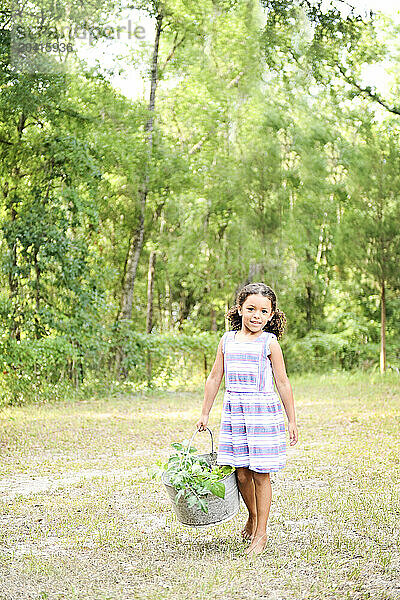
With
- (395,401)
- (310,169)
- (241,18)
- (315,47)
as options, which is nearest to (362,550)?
(395,401)

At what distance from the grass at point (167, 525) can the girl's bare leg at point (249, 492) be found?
0.37 ft

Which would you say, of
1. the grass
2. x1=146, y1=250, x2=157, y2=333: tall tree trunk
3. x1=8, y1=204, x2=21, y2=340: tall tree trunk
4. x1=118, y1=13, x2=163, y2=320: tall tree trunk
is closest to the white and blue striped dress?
the grass

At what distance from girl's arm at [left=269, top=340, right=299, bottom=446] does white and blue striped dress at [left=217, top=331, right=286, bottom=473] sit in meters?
0.04

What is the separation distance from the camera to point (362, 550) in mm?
4020

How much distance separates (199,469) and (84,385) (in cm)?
981

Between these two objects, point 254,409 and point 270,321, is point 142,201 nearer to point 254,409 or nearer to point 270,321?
point 270,321

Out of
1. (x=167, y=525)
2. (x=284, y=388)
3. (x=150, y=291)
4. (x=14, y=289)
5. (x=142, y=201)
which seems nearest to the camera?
(x=284, y=388)

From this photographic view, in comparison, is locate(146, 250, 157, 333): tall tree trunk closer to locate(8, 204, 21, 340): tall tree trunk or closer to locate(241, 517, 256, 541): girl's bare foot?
locate(8, 204, 21, 340): tall tree trunk

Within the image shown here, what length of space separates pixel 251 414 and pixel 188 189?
494 inches

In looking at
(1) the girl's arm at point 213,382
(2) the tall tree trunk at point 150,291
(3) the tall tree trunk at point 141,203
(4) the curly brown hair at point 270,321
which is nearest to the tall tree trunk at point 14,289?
(3) the tall tree trunk at point 141,203

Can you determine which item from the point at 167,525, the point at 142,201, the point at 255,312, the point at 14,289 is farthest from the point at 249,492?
the point at 142,201

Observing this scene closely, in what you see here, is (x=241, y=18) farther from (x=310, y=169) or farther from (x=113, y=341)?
(x=113, y=341)

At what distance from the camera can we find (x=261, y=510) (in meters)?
4.06

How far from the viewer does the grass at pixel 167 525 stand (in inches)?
139
